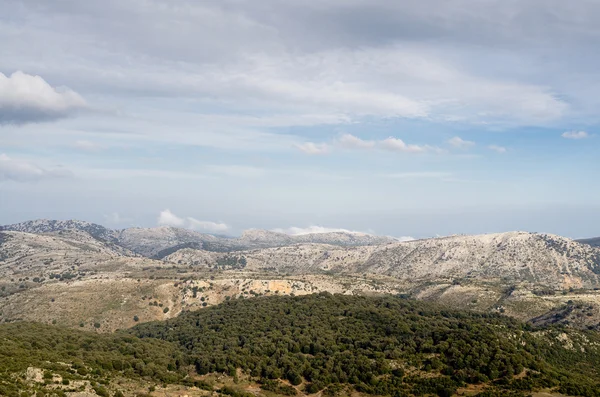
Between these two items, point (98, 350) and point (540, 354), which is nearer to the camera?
point (98, 350)

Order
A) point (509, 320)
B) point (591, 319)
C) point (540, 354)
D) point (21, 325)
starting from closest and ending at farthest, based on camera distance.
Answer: point (540, 354), point (21, 325), point (509, 320), point (591, 319)

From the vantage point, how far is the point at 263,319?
344 feet

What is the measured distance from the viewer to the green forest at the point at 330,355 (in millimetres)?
61000

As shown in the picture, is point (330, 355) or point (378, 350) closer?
point (330, 355)

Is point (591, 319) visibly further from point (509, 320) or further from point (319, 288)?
point (319, 288)

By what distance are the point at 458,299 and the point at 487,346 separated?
115721 millimetres

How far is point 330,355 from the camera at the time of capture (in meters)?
78.2

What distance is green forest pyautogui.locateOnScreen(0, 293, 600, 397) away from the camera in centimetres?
6100

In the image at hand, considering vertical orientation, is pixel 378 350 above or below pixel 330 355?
above

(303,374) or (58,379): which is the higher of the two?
(58,379)

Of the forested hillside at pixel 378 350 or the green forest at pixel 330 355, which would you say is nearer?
the green forest at pixel 330 355

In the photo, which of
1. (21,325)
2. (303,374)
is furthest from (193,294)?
(303,374)

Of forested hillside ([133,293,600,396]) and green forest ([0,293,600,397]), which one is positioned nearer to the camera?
green forest ([0,293,600,397])

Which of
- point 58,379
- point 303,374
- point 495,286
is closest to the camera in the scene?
point 58,379
